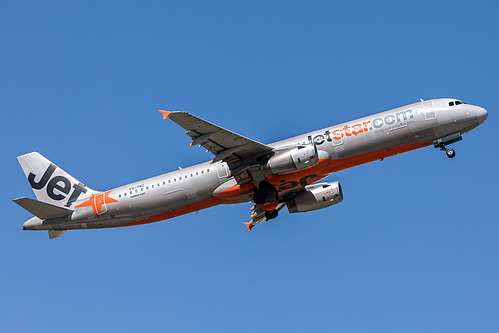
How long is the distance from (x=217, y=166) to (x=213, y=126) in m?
5.65

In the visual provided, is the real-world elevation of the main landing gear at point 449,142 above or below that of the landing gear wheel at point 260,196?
above

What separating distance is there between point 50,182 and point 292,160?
1996 cm

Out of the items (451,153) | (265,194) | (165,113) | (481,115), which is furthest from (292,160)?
(481,115)

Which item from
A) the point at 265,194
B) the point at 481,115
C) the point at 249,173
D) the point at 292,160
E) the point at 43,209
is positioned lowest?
the point at 265,194

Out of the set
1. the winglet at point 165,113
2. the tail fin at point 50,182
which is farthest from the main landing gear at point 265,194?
the tail fin at point 50,182

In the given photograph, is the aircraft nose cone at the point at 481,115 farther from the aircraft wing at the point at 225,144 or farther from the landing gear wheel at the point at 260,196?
the landing gear wheel at the point at 260,196

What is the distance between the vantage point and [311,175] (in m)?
44.7

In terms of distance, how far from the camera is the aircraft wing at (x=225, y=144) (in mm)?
38938

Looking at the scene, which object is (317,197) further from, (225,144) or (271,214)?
(225,144)

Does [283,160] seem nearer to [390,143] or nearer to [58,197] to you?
[390,143]

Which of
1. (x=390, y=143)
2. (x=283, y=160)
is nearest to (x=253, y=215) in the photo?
(x=283, y=160)

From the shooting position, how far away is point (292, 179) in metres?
44.9

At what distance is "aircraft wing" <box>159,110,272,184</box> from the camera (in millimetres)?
38938

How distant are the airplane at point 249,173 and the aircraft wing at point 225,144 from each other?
0.06 m
